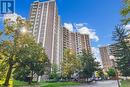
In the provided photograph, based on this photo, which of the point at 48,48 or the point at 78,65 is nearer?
the point at 78,65

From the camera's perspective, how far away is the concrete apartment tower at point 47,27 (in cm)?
13725

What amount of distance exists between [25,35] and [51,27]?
375ft

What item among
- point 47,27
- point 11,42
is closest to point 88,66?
point 11,42

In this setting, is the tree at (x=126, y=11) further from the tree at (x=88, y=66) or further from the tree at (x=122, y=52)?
the tree at (x=88, y=66)

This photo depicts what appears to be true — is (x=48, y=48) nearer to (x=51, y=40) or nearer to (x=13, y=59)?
(x=51, y=40)

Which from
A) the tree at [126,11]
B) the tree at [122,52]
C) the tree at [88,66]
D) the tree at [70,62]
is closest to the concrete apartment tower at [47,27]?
the tree at [70,62]

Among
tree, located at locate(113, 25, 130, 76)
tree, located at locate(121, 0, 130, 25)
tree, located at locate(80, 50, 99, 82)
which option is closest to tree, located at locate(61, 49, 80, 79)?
tree, located at locate(80, 50, 99, 82)

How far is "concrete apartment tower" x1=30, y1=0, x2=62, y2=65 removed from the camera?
137250 millimetres

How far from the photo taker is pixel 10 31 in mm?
30188

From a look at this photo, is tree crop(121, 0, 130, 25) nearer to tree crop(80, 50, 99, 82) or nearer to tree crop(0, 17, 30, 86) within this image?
tree crop(0, 17, 30, 86)

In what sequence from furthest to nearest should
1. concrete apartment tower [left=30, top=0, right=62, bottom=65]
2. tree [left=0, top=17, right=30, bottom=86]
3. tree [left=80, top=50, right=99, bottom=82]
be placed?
concrete apartment tower [left=30, top=0, right=62, bottom=65], tree [left=80, top=50, right=99, bottom=82], tree [left=0, top=17, right=30, bottom=86]

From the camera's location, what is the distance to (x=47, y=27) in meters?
145

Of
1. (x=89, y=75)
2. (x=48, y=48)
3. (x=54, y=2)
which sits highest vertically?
(x=54, y=2)

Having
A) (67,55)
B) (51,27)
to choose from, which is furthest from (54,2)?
(67,55)
